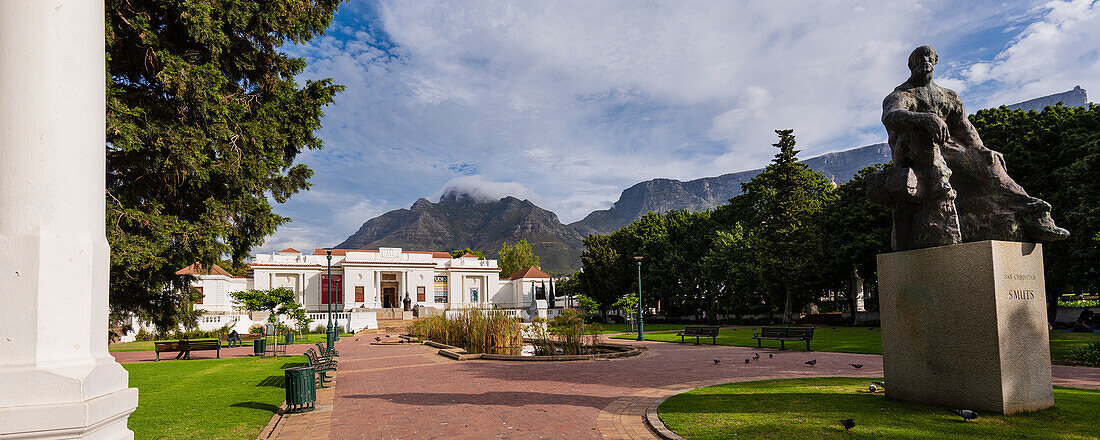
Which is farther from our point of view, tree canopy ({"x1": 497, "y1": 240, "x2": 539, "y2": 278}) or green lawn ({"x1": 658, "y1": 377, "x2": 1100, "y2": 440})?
tree canopy ({"x1": 497, "y1": 240, "x2": 539, "y2": 278})

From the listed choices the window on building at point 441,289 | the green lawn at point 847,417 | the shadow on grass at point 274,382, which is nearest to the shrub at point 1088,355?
the green lawn at point 847,417

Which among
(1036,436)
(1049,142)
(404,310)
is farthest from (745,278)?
(1036,436)

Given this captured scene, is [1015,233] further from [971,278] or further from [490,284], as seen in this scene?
[490,284]

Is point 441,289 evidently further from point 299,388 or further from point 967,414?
point 967,414

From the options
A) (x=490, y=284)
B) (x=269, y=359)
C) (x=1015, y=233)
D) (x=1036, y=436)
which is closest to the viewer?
(x=1036, y=436)

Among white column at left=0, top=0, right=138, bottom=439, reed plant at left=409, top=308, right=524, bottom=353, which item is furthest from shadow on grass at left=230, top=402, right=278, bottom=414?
reed plant at left=409, top=308, right=524, bottom=353

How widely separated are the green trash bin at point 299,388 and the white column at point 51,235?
6.52 metres

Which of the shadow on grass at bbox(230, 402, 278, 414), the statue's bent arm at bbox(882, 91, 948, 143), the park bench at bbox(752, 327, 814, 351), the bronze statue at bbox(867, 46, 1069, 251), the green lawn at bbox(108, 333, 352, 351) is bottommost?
the green lawn at bbox(108, 333, 352, 351)

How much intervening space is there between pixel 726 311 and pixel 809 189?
38.3 ft

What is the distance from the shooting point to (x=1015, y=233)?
7.36 m

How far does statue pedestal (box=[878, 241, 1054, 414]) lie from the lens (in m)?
6.68

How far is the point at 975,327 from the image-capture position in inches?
268

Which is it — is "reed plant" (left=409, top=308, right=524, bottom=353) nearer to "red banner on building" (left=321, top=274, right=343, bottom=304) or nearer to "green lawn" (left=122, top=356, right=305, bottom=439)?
"green lawn" (left=122, top=356, right=305, bottom=439)

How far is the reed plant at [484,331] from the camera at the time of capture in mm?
17594
